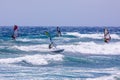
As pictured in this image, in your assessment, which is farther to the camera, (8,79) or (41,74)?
(41,74)

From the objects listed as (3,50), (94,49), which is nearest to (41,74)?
(3,50)

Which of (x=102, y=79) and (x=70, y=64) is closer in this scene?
(x=102, y=79)

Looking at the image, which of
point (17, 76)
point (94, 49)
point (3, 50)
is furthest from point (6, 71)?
point (94, 49)

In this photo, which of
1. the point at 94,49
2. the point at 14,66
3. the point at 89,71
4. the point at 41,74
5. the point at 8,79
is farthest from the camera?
the point at 94,49

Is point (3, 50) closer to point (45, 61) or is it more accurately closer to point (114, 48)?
point (45, 61)

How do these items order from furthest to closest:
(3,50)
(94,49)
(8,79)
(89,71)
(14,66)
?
1. (94,49)
2. (3,50)
3. (14,66)
4. (89,71)
5. (8,79)

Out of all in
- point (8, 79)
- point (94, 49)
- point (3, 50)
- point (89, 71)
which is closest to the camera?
point (8, 79)

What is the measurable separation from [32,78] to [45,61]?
24.2 feet

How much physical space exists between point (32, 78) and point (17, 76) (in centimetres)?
83

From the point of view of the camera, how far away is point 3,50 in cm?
3234

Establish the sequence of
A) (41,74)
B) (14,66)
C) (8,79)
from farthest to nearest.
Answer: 1. (14,66)
2. (41,74)
3. (8,79)

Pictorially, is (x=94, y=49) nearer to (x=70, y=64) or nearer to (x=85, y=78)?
(x=70, y=64)

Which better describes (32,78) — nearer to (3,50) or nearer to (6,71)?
(6,71)

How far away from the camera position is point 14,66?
2253 centimetres
